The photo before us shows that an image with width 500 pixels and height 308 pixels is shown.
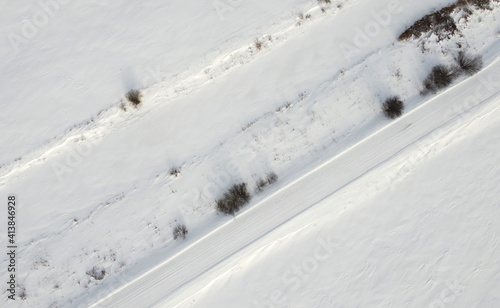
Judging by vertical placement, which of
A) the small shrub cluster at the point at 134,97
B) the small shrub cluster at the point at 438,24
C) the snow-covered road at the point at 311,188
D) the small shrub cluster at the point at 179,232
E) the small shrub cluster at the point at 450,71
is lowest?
the snow-covered road at the point at 311,188

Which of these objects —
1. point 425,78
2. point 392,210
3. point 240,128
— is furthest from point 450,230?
point 240,128

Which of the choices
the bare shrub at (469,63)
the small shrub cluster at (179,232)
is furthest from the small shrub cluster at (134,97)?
the bare shrub at (469,63)

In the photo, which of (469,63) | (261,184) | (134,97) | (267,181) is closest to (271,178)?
(267,181)

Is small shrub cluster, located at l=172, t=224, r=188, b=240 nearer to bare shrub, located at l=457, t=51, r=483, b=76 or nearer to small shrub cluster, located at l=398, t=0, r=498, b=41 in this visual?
small shrub cluster, located at l=398, t=0, r=498, b=41

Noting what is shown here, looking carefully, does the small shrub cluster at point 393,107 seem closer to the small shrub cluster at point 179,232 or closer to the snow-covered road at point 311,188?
the snow-covered road at point 311,188

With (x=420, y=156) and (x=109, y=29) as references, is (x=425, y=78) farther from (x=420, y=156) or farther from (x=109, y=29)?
(x=109, y=29)

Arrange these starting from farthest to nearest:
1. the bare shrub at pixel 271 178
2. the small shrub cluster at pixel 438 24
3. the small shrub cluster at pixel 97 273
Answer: the small shrub cluster at pixel 438 24
the bare shrub at pixel 271 178
the small shrub cluster at pixel 97 273
